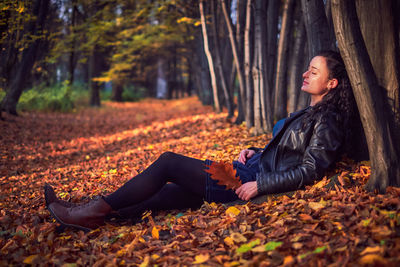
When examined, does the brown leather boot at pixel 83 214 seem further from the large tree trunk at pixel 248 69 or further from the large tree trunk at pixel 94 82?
the large tree trunk at pixel 94 82

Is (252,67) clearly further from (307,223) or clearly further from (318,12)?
(307,223)

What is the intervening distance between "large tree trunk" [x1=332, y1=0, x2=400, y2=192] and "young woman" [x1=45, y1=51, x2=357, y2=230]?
0.77 feet

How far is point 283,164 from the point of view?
296cm

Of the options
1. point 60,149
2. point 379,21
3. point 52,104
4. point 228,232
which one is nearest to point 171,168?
point 228,232

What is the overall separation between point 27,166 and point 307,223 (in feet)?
19.4

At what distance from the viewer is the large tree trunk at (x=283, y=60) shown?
657 cm

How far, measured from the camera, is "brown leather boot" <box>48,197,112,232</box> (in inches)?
113

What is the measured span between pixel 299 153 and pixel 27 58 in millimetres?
10429

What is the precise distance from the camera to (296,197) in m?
2.86

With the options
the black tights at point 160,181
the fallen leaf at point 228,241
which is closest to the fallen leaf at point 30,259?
the black tights at point 160,181

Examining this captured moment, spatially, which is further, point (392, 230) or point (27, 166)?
point (27, 166)

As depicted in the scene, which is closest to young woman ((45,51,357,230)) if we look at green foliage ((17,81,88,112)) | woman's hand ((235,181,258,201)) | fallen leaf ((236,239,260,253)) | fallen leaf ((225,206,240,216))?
woman's hand ((235,181,258,201))

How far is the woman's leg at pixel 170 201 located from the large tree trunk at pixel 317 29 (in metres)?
2.54

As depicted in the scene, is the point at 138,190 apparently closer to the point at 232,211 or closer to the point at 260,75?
the point at 232,211
